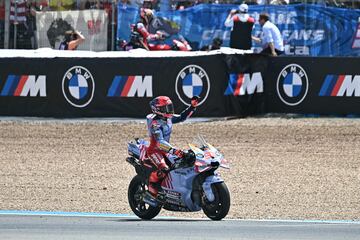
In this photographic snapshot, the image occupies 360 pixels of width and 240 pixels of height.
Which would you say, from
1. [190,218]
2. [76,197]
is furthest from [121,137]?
[190,218]

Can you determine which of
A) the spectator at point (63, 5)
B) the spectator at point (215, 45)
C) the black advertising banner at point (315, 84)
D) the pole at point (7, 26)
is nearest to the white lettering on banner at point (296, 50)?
the spectator at point (215, 45)

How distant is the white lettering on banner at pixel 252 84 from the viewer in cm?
1878

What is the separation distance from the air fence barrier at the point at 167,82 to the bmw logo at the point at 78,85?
0.7 inches

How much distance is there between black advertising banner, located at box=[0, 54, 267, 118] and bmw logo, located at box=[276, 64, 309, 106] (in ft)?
2.58

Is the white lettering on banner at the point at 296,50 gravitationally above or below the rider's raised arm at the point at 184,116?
below

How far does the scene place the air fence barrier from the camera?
18.1 metres

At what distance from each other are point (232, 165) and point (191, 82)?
12.2ft

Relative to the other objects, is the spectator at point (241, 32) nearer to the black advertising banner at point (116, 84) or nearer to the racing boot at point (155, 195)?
the black advertising banner at point (116, 84)

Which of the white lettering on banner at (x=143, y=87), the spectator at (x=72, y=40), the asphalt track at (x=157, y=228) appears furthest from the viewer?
the spectator at (x=72, y=40)

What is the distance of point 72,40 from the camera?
69.7ft

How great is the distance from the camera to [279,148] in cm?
1608

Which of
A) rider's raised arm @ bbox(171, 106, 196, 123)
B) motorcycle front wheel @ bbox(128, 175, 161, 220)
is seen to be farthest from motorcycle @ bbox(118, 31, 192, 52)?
motorcycle front wheel @ bbox(128, 175, 161, 220)

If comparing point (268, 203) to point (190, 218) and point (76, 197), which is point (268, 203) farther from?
point (76, 197)

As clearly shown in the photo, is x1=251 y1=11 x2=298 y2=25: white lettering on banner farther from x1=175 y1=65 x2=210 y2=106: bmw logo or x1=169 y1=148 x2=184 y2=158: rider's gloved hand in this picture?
x1=169 y1=148 x2=184 y2=158: rider's gloved hand
